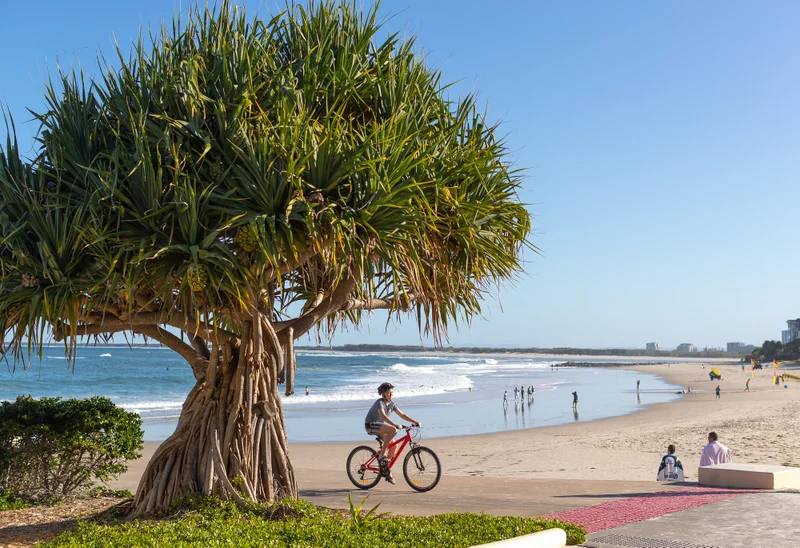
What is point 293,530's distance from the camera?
224 inches

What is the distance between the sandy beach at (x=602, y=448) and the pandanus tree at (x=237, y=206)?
17.5 ft

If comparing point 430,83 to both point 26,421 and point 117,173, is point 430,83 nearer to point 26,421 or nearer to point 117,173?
point 117,173

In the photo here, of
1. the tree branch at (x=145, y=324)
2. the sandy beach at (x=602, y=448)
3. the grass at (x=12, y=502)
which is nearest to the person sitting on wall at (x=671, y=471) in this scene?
the sandy beach at (x=602, y=448)

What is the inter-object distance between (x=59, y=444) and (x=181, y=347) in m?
1.99

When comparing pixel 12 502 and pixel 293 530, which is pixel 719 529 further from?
pixel 12 502

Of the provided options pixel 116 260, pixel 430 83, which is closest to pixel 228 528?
pixel 116 260

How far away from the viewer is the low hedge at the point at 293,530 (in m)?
5.28

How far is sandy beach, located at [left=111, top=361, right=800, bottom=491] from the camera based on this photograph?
53.7 ft

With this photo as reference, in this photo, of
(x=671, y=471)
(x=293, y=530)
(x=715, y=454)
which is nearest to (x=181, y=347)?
(x=293, y=530)

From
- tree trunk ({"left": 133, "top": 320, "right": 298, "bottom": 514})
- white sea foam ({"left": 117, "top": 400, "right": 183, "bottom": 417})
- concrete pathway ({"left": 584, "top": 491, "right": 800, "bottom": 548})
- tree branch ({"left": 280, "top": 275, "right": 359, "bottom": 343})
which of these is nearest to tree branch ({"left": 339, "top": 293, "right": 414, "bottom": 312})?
tree branch ({"left": 280, "top": 275, "right": 359, "bottom": 343})

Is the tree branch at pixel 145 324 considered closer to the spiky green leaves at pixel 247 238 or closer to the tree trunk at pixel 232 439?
the tree trunk at pixel 232 439

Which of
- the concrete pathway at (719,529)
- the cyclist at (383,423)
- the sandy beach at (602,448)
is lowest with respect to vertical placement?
the sandy beach at (602,448)

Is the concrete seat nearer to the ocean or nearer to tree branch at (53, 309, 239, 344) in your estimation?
tree branch at (53, 309, 239, 344)

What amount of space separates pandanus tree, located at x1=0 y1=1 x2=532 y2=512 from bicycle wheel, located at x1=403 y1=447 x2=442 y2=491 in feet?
10.6
